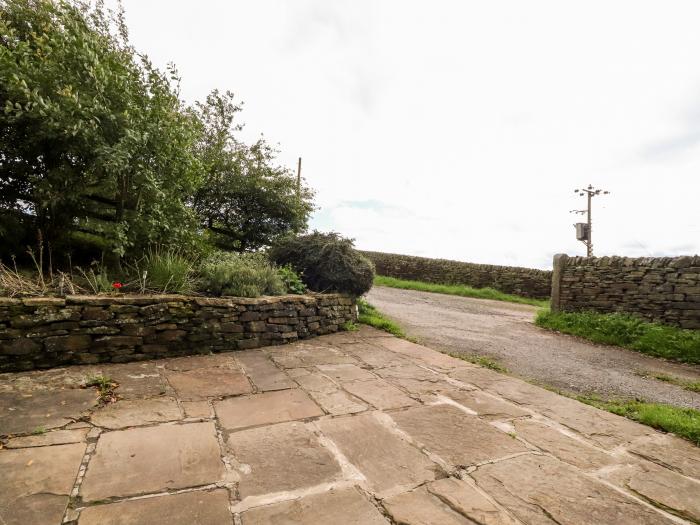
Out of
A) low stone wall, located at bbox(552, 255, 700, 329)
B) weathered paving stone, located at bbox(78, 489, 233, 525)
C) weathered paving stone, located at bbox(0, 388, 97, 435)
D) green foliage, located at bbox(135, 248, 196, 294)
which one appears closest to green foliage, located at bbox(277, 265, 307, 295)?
green foliage, located at bbox(135, 248, 196, 294)

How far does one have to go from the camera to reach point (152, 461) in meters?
2.07

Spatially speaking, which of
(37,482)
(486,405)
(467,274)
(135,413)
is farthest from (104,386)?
(467,274)

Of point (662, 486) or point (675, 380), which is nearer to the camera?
point (662, 486)

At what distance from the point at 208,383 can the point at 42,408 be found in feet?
3.97

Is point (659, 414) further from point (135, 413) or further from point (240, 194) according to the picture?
point (240, 194)

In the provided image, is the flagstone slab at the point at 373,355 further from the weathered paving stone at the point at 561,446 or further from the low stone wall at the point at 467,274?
the low stone wall at the point at 467,274

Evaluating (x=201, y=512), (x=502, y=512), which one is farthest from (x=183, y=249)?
(x=502, y=512)

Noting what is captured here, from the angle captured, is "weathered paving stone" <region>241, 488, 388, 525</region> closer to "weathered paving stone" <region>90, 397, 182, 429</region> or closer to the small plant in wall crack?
"weathered paving stone" <region>90, 397, 182, 429</region>

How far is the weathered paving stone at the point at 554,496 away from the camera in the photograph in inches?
70.4

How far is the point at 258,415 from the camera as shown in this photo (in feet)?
9.02

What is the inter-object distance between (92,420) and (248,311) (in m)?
2.25

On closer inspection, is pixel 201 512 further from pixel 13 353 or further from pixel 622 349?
pixel 622 349

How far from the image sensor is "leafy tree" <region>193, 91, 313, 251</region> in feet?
26.6

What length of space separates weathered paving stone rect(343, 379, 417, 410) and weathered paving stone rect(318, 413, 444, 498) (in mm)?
309
